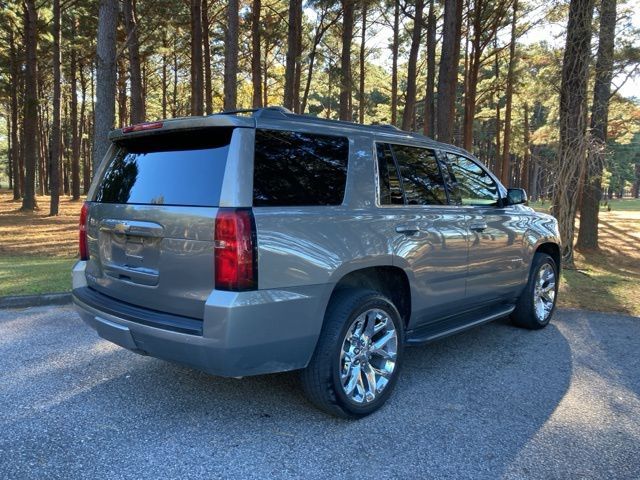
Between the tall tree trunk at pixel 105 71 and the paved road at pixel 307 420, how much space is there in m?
6.11

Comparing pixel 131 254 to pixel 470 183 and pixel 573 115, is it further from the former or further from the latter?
pixel 573 115

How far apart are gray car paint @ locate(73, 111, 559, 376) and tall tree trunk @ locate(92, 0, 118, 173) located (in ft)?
22.5

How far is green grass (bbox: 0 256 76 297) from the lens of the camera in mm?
6926

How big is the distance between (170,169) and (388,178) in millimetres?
1657

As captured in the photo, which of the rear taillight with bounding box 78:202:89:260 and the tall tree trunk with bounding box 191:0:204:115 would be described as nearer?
the rear taillight with bounding box 78:202:89:260

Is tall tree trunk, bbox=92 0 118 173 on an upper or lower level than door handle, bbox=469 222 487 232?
upper

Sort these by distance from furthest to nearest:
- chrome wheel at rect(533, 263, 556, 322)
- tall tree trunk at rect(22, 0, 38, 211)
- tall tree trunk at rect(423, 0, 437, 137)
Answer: tall tree trunk at rect(22, 0, 38, 211)
tall tree trunk at rect(423, 0, 437, 137)
chrome wheel at rect(533, 263, 556, 322)

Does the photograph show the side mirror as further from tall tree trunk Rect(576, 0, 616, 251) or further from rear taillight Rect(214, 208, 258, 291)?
tall tree trunk Rect(576, 0, 616, 251)

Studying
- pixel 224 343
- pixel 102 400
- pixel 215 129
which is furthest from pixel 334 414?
pixel 215 129

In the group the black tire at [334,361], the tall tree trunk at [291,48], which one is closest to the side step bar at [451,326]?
the black tire at [334,361]

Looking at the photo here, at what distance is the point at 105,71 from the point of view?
9.92 m

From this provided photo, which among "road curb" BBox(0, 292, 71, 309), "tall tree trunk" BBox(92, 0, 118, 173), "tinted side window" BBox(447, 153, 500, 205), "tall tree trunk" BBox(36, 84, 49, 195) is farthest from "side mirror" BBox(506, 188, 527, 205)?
"tall tree trunk" BBox(36, 84, 49, 195)

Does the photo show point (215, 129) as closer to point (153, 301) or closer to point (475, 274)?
point (153, 301)

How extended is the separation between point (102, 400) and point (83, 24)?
86.4 feet
